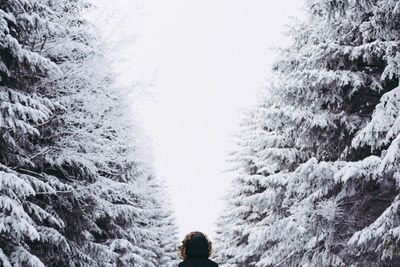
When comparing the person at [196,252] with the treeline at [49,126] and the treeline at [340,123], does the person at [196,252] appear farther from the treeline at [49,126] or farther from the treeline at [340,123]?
the treeline at [340,123]

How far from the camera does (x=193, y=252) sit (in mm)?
4035

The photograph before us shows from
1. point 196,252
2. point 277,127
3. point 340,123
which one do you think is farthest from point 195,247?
point 277,127

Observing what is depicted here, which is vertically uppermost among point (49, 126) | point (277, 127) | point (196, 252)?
point (49, 126)

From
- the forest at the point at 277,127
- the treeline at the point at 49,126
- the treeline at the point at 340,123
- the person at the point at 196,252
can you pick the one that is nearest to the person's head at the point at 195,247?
the person at the point at 196,252

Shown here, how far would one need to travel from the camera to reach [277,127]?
1077cm

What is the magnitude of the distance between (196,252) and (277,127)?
712cm

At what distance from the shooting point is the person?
13.1 ft

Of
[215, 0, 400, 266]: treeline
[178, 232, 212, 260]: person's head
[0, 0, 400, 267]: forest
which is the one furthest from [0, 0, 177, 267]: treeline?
[215, 0, 400, 266]: treeline

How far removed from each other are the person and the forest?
2482mm

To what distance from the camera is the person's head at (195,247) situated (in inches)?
159

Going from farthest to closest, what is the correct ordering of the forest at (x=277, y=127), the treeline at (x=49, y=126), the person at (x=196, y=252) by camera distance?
the forest at (x=277, y=127)
the treeline at (x=49, y=126)
the person at (x=196, y=252)

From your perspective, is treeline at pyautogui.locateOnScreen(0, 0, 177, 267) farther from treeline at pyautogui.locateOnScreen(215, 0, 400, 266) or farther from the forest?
treeline at pyautogui.locateOnScreen(215, 0, 400, 266)

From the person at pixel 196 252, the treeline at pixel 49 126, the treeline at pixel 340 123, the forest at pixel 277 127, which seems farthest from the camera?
the treeline at pixel 340 123

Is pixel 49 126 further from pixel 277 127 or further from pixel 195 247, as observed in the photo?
pixel 277 127
